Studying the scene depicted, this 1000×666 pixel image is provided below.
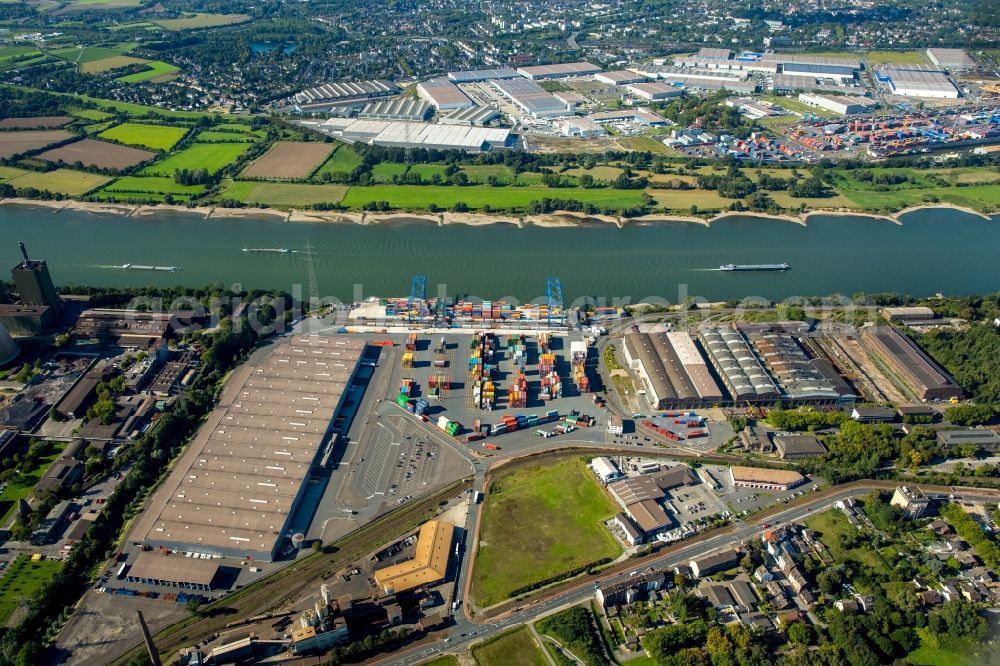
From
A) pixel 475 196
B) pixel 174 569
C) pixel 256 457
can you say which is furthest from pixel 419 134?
pixel 174 569

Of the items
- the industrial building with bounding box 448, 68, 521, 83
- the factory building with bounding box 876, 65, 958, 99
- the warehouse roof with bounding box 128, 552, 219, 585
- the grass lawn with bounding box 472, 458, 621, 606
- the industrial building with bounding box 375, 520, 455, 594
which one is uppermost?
the factory building with bounding box 876, 65, 958, 99

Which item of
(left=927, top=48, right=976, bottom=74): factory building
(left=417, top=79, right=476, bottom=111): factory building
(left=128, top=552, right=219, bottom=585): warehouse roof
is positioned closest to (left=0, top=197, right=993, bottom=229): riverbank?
(left=417, top=79, right=476, bottom=111): factory building

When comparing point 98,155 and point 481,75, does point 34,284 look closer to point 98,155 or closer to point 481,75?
point 98,155

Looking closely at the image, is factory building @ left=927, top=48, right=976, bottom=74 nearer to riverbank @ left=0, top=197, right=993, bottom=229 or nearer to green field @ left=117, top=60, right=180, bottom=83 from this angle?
riverbank @ left=0, top=197, right=993, bottom=229

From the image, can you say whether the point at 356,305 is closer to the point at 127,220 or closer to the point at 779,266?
the point at 127,220

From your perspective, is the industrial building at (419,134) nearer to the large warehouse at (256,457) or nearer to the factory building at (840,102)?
the large warehouse at (256,457)
